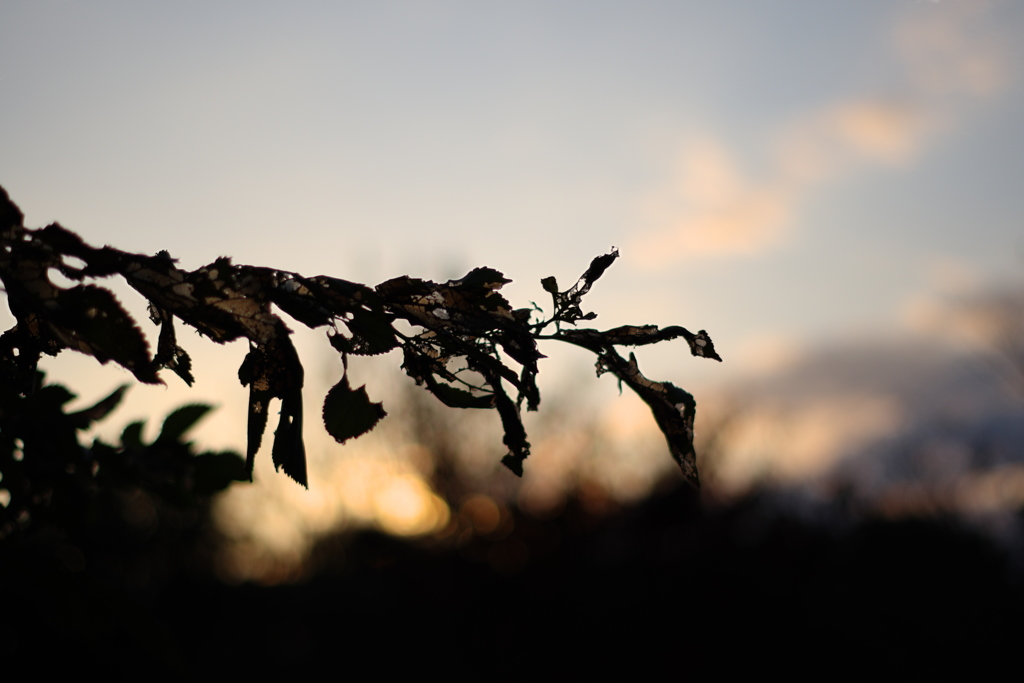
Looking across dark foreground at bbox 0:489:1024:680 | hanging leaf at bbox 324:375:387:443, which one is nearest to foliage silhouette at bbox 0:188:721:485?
hanging leaf at bbox 324:375:387:443

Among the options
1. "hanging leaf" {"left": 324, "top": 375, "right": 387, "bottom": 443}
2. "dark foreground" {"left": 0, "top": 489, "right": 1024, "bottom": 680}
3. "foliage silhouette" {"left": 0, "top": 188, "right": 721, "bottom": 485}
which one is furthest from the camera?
"dark foreground" {"left": 0, "top": 489, "right": 1024, "bottom": 680}

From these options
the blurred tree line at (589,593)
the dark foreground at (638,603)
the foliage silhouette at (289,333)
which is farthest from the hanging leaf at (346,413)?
the dark foreground at (638,603)

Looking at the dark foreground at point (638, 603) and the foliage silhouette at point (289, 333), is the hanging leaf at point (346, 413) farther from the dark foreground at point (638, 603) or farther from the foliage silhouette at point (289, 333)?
the dark foreground at point (638, 603)

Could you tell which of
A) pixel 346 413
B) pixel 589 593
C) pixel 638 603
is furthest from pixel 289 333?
pixel 589 593

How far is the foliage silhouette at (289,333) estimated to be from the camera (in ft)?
4.35

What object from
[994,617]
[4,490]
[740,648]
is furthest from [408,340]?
[994,617]

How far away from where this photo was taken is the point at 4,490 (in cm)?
164

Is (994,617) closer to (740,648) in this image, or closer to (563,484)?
(740,648)

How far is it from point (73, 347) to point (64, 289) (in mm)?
107

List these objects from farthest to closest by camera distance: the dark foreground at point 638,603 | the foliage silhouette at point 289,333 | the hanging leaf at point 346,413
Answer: the dark foreground at point 638,603 → the hanging leaf at point 346,413 → the foliage silhouette at point 289,333

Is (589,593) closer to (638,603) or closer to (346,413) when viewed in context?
(638,603)

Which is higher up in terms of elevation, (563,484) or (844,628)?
(563,484)

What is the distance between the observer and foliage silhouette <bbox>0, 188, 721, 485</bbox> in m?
1.33

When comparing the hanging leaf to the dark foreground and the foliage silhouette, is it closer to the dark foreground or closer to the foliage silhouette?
the foliage silhouette
